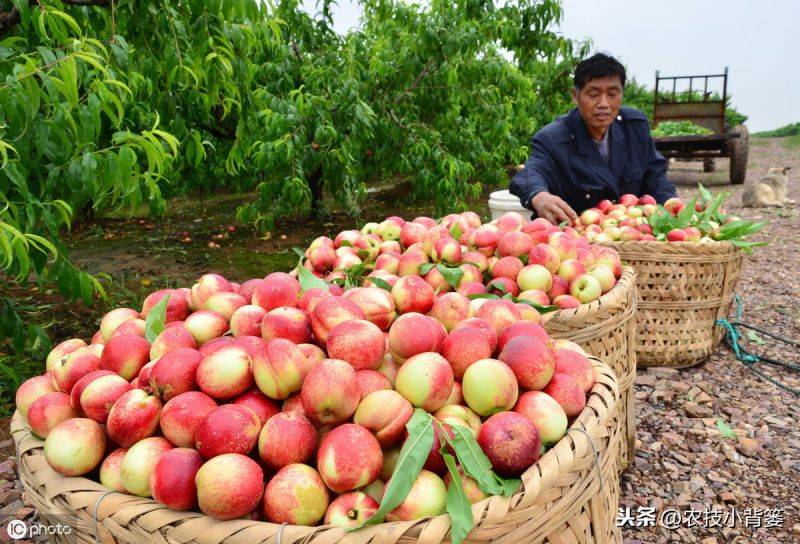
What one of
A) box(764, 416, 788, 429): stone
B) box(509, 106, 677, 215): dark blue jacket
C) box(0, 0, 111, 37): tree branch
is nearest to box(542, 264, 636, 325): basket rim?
box(764, 416, 788, 429): stone

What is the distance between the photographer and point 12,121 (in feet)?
7.40

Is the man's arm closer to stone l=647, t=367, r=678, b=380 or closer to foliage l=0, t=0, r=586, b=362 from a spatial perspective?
stone l=647, t=367, r=678, b=380

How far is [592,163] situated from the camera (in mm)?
4242

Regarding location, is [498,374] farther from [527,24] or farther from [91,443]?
[527,24]

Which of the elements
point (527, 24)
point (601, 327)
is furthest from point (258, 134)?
point (601, 327)

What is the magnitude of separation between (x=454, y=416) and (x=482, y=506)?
0.28m

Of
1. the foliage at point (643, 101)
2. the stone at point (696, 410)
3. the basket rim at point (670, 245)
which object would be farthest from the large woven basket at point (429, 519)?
the foliage at point (643, 101)

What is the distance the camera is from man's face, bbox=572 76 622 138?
3898 millimetres

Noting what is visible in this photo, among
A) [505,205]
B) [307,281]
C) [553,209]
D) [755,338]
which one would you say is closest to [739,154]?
[505,205]

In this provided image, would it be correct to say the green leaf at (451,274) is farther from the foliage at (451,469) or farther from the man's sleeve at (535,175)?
the man's sleeve at (535,175)

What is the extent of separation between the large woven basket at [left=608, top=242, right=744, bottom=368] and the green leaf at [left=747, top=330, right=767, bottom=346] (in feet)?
2.00

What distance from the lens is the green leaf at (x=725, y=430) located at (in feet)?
8.98

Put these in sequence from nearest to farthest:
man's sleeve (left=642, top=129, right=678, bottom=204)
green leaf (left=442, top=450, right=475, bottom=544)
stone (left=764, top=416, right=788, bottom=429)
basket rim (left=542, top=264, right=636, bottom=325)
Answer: green leaf (left=442, top=450, right=475, bottom=544) < basket rim (left=542, top=264, right=636, bottom=325) < stone (left=764, top=416, right=788, bottom=429) < man's sleeve (left=642, top=129, right=678, bottom=204)

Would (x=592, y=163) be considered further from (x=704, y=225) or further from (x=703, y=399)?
(x=703, y=399)
